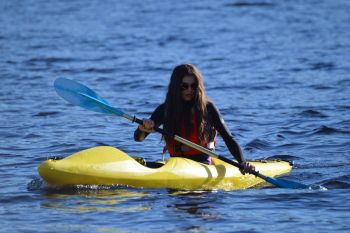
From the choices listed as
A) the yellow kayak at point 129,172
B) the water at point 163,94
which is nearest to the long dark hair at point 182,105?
the yellow kayak at point 129,172

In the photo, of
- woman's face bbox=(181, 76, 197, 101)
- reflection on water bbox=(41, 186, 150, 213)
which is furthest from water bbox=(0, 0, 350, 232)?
woman's face bbox=(181, 76, 197, 101)

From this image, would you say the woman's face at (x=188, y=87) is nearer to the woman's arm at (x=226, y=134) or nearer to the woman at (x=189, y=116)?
the woman at (x=189, y=116)

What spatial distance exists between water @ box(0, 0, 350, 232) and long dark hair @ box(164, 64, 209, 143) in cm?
56

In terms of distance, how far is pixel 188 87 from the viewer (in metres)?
6.96

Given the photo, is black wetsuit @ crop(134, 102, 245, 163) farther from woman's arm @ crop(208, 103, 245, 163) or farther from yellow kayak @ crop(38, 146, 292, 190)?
yellow kayak @ crop(38, 146, 292, 190)

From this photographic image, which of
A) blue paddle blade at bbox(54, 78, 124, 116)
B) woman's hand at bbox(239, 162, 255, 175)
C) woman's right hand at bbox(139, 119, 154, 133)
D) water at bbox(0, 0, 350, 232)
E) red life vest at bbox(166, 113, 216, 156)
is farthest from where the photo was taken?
blue paddle blade at bbox(54, 78, 124, 116)

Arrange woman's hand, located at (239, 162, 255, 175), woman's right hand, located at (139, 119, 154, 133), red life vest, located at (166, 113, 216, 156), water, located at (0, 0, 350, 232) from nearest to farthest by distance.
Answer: water, located at (0, 0, 350, 232) → woman's right hand, located at (139, 119, 154, 133) → woman's hand, located at (239, 162, 255, 175) → red life vest, located at (166, 113, 216, 156)

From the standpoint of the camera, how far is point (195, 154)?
729cm

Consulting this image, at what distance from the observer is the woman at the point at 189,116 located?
6.93 meters

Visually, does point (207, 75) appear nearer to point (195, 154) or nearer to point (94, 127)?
point (94, 127)

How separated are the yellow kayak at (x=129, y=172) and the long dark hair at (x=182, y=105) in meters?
0.27

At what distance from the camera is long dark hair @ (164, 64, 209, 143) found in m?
6.93

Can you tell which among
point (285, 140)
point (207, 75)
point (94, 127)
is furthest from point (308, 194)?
point (207, 75)

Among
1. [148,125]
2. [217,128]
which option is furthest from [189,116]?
[148,125]
